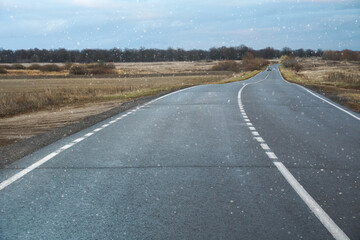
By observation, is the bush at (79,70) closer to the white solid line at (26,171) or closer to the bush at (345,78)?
the bush at (345,78)

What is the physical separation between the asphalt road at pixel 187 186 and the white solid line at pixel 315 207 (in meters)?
0.01

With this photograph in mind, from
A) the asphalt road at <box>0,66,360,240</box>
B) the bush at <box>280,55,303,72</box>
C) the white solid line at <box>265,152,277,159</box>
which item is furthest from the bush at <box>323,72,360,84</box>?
the bush at <box>280,55,303,72</box>

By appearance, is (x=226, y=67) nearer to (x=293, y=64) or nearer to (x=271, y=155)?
(x=293, y=64)

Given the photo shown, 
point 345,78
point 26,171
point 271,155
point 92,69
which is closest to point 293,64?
point 92,69

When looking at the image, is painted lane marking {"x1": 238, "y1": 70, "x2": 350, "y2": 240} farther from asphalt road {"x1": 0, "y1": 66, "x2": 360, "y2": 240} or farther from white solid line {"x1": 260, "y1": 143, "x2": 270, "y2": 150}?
white solid line {"x1": 260, "y1": 143, "x2": 270, "y2": 150}

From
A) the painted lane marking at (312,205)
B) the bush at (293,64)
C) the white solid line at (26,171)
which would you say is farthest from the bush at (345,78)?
the bush at (293,64)

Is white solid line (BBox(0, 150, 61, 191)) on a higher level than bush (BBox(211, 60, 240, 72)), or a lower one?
higher

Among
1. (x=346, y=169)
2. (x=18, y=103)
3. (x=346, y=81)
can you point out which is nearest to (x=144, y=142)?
(x=346, y=169)

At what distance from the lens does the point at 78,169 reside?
279 inches

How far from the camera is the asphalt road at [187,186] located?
4.33 meters

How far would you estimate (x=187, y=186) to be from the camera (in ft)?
19.4

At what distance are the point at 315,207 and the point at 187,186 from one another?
5.95 ft

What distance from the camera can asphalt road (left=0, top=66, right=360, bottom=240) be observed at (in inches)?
170

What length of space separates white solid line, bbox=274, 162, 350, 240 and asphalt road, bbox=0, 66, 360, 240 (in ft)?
0.04
